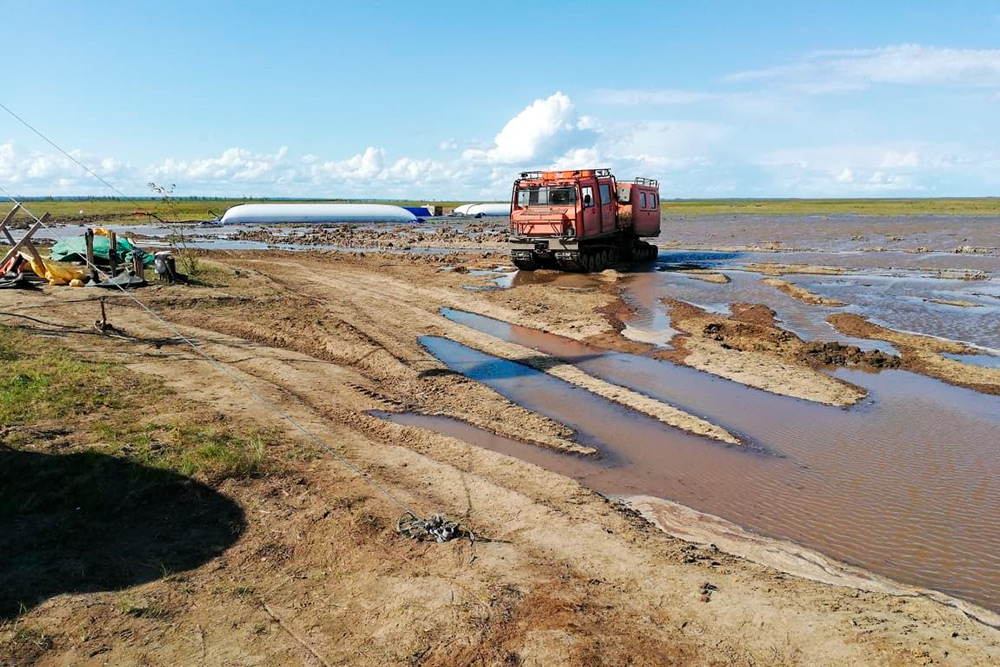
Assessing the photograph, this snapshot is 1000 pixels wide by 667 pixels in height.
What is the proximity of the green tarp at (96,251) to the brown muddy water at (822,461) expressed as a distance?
39.0 feet

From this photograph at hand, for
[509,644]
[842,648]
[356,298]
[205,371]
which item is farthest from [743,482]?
[356,298]

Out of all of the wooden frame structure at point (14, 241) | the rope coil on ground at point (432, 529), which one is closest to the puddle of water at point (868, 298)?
the rope coil on ground at point (432, 529)

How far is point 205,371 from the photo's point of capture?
9945mm

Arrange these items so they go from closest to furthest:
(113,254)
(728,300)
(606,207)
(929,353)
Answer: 1. (929,353)
2. (113,254)
3. (728,300)
4. (606,207)

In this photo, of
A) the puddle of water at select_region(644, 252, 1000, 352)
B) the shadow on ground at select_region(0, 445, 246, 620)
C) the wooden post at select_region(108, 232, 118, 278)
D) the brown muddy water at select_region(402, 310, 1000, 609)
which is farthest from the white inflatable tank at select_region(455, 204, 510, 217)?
the shadow on ground at select_region(0, 445, 246, 620)

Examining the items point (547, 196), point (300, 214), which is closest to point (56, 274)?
point (547, 196)

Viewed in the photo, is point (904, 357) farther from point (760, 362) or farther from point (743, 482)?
point (743, 482)

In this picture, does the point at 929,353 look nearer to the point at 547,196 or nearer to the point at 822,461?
the point at 822,461

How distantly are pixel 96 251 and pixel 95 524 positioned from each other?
15258mm

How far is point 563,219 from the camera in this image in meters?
22.5

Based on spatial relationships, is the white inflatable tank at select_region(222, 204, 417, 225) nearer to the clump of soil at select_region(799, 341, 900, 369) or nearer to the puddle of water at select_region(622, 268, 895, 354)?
the puddle of water at select_region(622, 268, 895, 354)

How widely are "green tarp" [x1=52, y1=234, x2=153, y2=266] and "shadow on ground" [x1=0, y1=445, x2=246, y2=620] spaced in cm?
1328

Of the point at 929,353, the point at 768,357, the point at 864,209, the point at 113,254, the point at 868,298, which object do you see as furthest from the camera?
the point at 864,209

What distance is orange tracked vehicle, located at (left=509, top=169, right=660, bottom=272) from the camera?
22.5 m
